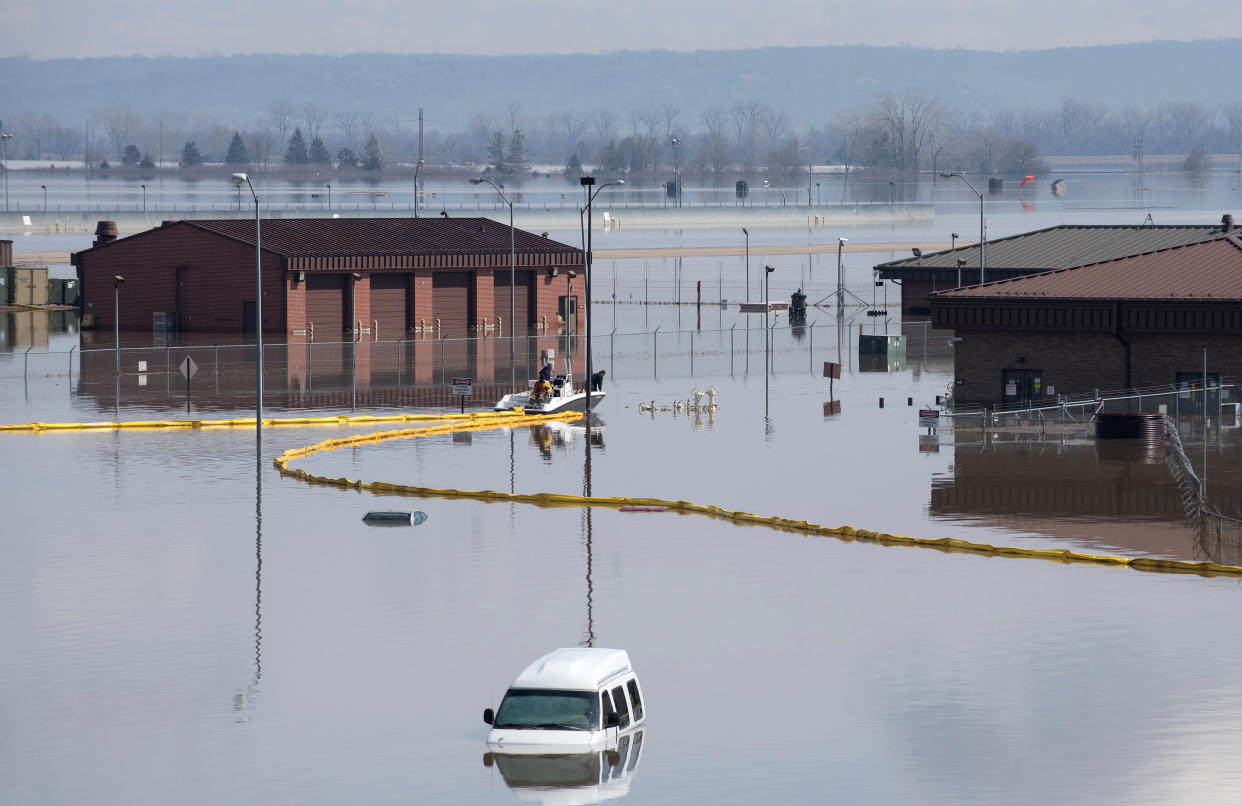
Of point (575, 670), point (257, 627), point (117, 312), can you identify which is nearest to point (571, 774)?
point (575, 670)

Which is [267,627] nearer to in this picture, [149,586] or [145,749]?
[149,586]

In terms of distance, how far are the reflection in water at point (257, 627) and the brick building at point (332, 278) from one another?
177 ft

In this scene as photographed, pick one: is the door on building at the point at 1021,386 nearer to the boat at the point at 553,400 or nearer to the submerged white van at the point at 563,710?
the boat at the point at 553,400

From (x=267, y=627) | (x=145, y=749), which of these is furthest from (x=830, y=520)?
(x=145, y=749)

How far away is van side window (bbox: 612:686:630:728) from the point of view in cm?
2712

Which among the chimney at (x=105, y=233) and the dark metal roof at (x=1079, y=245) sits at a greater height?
the chimney at (x=105, y=233)

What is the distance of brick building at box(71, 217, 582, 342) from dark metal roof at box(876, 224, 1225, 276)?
2765cm

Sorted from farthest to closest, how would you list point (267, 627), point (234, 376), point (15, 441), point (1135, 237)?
point (1135, 237) → point (234, 376) → point (15, 441) → point (267, 627)

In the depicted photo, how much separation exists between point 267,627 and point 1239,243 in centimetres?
5080

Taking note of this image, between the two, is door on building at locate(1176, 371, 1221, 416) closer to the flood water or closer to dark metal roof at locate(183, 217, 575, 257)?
the flood water

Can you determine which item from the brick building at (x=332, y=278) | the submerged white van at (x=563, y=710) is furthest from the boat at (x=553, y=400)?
the submerged white van at (x=563, y=710)

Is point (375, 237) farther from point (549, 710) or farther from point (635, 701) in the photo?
point (549, 710)

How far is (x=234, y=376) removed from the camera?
279 ft

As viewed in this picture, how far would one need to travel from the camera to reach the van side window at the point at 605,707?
26500 mm
